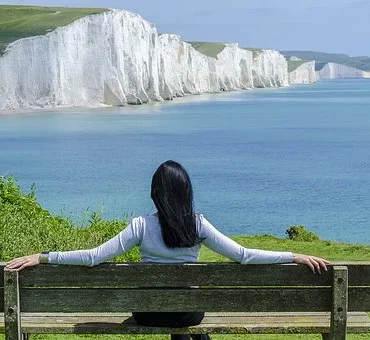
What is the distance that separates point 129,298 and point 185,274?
34cm

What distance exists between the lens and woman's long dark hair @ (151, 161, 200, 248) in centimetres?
484

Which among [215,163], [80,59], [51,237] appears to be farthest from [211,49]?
[51,237]

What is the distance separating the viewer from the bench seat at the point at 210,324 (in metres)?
4.93

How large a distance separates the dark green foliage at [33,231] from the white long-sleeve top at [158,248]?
16.4ft

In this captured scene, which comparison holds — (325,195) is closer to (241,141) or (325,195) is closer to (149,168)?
(149,168)

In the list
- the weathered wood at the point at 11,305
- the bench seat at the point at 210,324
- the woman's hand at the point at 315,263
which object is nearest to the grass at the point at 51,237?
the bench seat at the point at 210,324

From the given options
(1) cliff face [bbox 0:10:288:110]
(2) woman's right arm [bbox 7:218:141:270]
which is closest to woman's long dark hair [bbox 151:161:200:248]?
(2) woman's right arm [bbox 7:218:141:270]

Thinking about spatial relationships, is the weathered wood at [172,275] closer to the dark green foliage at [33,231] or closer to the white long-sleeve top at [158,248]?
the white long-sleeve top at [158,248]

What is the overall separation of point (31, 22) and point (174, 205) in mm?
100827

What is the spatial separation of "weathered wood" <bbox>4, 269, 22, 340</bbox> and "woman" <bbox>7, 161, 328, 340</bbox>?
60mm

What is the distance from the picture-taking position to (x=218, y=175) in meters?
42.7

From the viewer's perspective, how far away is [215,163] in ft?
159

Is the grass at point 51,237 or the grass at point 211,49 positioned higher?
the grass at point 211,49

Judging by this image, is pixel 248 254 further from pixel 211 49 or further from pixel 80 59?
pixel 211 49
